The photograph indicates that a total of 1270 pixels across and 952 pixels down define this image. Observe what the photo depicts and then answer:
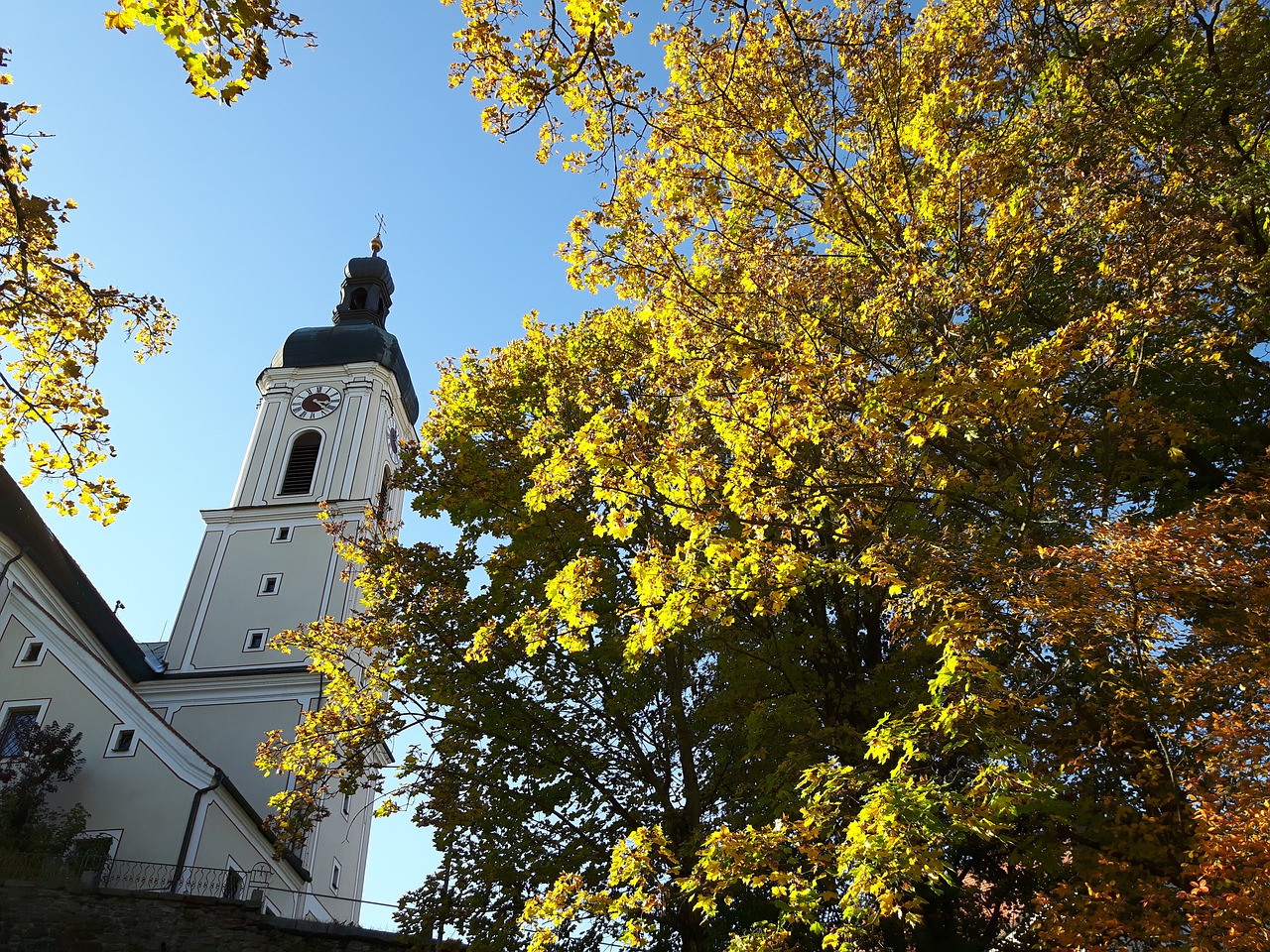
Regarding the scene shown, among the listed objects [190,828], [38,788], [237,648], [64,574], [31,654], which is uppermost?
[237,648]

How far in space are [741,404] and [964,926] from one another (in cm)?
652

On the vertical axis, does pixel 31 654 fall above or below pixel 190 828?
above

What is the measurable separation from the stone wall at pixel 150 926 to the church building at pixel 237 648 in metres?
2.07

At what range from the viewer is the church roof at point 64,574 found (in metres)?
21.3

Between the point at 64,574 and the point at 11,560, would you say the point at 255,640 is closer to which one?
the point at 64,574

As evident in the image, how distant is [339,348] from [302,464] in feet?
17.3

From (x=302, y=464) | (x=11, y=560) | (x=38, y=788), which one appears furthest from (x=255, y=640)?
(x=38, y=788)

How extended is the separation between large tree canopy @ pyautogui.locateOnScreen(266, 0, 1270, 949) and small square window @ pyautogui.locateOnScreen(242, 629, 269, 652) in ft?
56.3

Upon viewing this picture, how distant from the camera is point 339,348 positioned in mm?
35781

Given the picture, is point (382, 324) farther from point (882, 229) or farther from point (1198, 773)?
point (1198, 773)

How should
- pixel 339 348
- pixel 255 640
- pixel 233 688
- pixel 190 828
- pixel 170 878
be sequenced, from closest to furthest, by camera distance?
pixel 170 878 → pixel 190 828 → pixel 233 688 → pixel 255 640 → pixel 339 348

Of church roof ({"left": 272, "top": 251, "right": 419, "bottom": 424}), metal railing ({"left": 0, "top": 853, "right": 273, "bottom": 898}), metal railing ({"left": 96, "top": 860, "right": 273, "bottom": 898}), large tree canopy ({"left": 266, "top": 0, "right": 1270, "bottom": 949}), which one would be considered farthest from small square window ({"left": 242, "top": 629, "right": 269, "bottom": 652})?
large tree canopy ({"left": 266, "top": 0, "right": 1270, "bottom": 949})

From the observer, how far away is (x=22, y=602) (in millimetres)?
21062

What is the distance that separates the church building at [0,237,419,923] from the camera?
19516 mm
